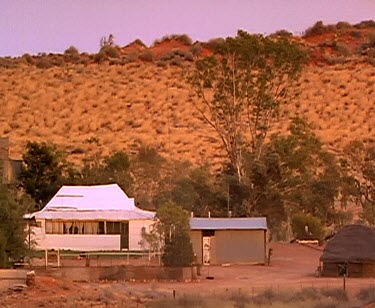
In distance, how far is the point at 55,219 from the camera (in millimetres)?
52969

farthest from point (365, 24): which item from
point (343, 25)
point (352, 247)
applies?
point (352, 247)

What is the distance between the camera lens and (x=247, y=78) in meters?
58.8

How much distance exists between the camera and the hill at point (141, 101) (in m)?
79.4

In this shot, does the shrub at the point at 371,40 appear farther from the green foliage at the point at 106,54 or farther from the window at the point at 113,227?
the window at the point at 113,227

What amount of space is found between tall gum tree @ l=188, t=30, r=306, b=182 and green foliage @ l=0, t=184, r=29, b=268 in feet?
70.1

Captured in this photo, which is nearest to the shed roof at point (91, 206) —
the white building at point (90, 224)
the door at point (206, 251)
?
the white building at point (90, 224)

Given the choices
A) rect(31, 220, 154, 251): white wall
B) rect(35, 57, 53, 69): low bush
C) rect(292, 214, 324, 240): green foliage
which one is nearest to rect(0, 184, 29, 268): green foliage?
rect(31, 220, 154, 251): white wall

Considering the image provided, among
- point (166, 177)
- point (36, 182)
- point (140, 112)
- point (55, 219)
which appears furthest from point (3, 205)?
point (140, 112)

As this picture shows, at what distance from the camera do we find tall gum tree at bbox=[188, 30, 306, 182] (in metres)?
→ 58.8

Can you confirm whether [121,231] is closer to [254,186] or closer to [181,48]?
[254,186]

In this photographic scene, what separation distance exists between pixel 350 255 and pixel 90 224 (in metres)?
15.1

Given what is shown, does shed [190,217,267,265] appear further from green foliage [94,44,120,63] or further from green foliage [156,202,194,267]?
green foliage [94,44,120,63]

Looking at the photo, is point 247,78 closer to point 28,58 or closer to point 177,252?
point 177,252

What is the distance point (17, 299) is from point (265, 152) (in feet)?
106
